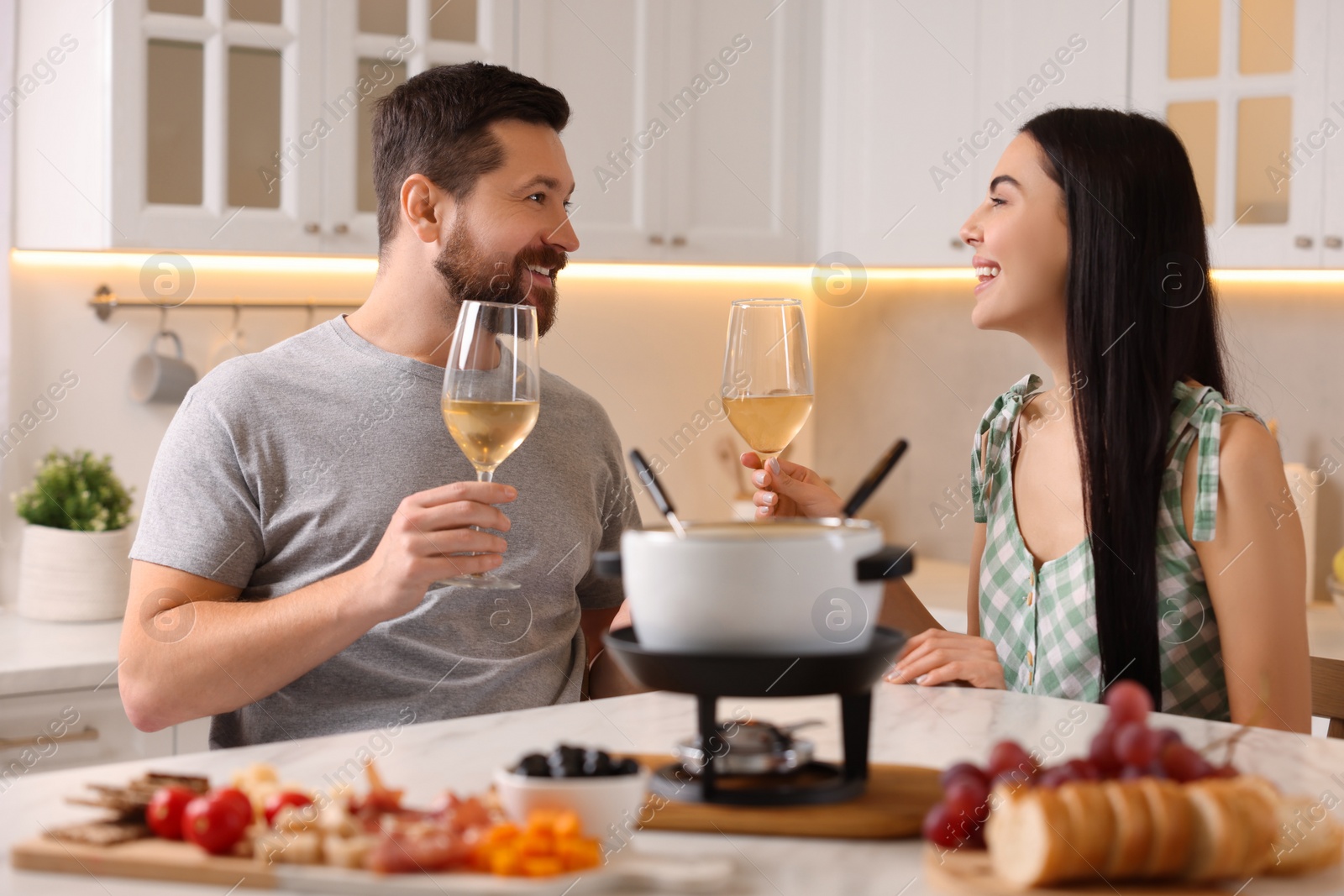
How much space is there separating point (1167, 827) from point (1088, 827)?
0.05m

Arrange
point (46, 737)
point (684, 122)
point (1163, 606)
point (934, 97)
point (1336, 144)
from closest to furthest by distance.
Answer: point (1163, 606), point (46, 737), point (1336, 144), point (934, 97), point (684, 122)

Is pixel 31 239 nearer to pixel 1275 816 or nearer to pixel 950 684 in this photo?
pixel 950 684

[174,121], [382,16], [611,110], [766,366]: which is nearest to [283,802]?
[766,366]

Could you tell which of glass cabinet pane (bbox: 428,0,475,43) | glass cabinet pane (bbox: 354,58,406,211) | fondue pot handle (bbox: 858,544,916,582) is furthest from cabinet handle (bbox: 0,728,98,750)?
fondue pot handle (bbox: 858,544,916,582)

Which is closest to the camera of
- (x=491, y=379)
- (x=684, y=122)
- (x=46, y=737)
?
(x=491, y=379)

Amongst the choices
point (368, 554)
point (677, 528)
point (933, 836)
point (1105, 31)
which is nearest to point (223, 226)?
point (368, 554)

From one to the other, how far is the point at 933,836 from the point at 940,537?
3.01 m

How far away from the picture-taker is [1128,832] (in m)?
0.75

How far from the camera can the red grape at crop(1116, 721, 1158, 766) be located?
0.80m

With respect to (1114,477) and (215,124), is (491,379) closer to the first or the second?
(1114,477)

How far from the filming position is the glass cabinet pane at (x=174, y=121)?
2732mm

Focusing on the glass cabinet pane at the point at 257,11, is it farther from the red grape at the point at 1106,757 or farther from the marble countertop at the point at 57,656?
the red grape at the point at 1106,757

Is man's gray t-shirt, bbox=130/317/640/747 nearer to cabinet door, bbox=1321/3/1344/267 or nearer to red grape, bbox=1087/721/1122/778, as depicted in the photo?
red grape, bbox=1087/721/1122/778

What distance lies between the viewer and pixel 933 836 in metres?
0.81
